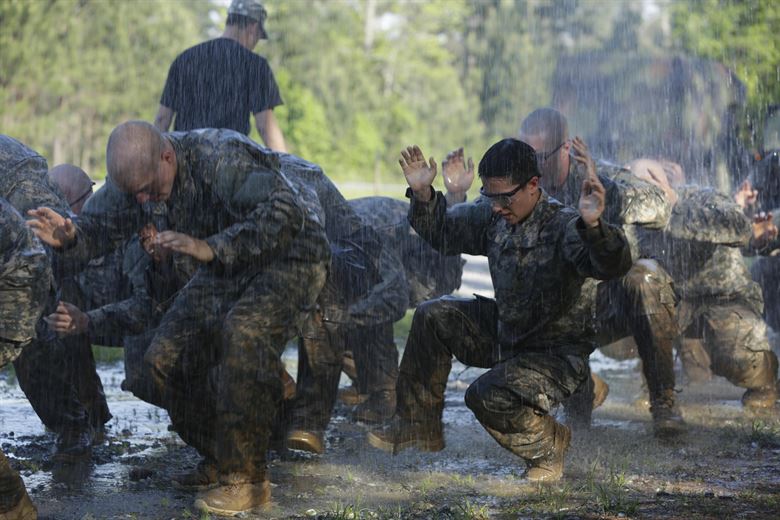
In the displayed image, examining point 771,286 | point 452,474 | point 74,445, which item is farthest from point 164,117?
point 771,286

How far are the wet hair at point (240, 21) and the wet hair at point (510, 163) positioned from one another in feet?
11.3

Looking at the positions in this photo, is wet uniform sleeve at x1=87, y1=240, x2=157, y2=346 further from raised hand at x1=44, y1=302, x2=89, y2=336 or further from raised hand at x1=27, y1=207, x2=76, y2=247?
raised hand at x1=27, y1=207, x2=76, y2=247

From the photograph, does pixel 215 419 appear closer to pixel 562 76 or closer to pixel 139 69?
pixel 562 76

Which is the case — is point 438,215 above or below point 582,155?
below

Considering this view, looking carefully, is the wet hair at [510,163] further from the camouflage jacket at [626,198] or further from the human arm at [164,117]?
the human arm at [164,117]

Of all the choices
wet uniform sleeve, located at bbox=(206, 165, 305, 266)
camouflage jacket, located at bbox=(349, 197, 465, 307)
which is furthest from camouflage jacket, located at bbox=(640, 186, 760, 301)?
wet uniform sleeve, located at bbox=(206, 165, 305, 266)

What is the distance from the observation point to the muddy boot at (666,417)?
25.3 feet

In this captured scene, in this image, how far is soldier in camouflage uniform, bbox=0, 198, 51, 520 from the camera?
5535 mm

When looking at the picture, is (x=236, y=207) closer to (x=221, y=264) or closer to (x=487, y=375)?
(x=221, y=264)

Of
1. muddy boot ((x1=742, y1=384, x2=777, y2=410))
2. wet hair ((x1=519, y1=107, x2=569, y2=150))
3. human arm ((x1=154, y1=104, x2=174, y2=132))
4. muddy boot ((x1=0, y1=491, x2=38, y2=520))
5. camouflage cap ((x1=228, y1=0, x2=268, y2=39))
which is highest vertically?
camouflage cap ((x1=228, y1=0, x2=268, y2=39))

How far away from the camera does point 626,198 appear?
7758 mm

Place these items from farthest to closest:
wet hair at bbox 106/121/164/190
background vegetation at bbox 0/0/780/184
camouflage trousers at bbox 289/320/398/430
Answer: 1. background vegetation at bbox 0/0/780/184
2. camouflage trousers at bbox 289/320/398/430
3. wet hair at bbox 106/121/164/190

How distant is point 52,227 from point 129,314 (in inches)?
37.9

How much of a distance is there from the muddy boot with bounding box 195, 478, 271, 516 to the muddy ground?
0.07 metres
